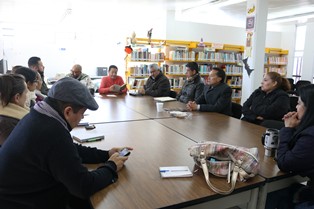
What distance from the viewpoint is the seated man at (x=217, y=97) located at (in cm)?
338

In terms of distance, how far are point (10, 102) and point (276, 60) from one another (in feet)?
28.9

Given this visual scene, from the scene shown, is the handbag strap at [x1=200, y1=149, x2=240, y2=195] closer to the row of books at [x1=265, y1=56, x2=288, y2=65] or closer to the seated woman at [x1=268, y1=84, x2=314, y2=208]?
the seated woman at [x1=268, y1=84, x2=314, y2=208]

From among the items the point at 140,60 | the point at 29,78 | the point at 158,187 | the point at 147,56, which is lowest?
the point at 158,187

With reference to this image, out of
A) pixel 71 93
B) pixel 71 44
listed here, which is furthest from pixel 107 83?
pixel 71 44

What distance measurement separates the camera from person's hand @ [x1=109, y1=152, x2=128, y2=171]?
58.0 inches

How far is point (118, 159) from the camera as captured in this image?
1504 millimetres

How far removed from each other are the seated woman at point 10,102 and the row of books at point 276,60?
27.3ft

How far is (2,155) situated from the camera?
1167 millimetres

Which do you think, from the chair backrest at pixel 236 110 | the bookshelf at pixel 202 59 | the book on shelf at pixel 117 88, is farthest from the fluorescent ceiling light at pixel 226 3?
the chair backrest at pixel 236 110

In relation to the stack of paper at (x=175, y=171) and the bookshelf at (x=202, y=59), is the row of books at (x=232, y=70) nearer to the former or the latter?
the bookshelf at (x=202, y=59)

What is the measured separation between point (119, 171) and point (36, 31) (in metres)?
9.42

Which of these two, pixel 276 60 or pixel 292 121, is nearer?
pixel 292 121

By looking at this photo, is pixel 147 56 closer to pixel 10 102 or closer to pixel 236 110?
pixel 236 110

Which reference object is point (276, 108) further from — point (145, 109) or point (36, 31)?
point (36, 31)
